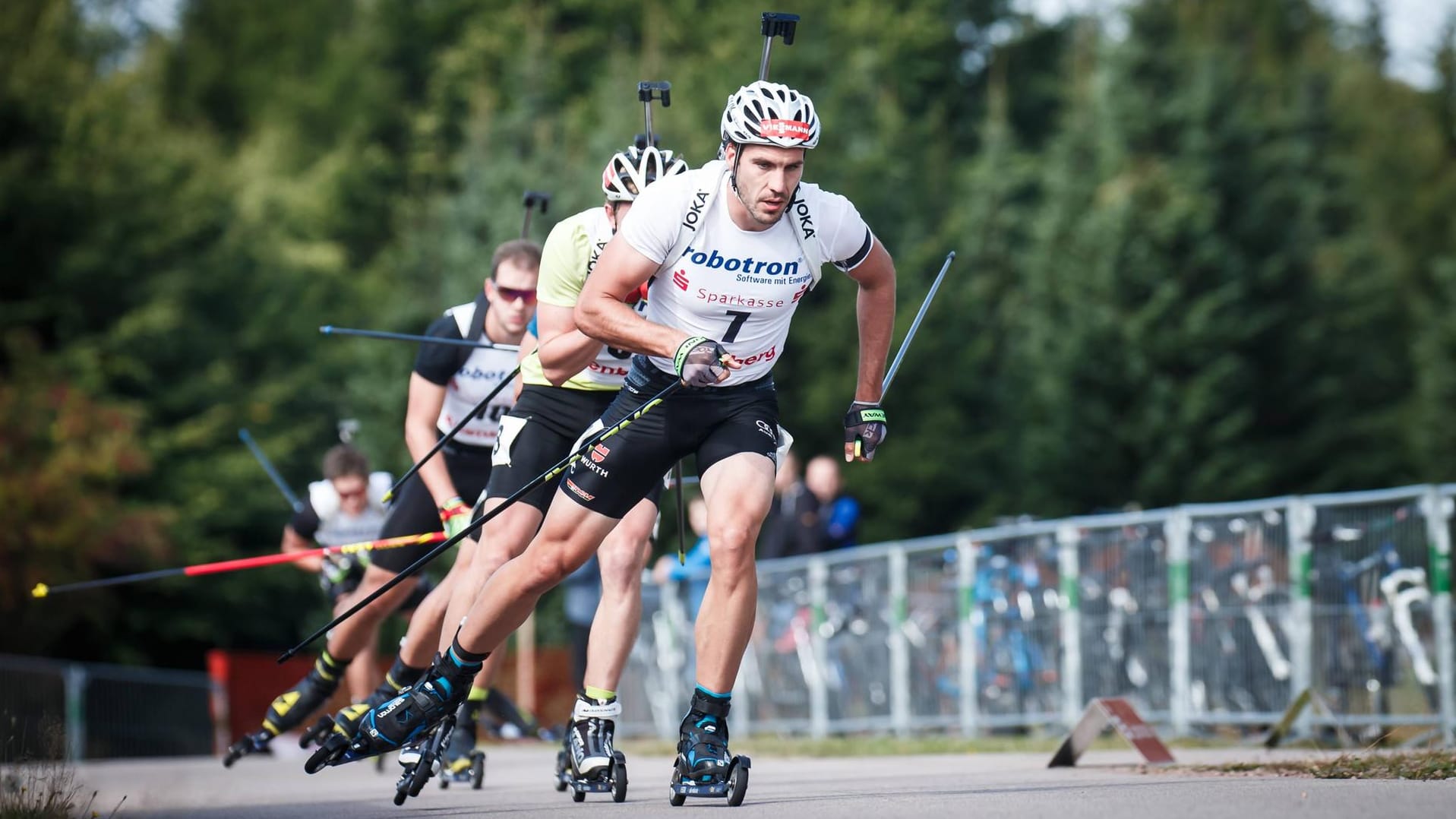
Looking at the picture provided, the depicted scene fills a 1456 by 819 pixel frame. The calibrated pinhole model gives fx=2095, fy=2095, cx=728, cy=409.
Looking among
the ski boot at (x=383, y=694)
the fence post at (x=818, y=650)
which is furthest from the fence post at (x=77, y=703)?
the ski boot at (x=383, y=694)

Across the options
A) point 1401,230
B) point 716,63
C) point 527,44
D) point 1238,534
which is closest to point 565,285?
point 1238,534

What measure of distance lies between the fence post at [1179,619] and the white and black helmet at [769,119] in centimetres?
770

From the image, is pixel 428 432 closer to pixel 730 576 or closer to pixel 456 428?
pixel 456 428

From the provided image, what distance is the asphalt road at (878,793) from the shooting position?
6.60 metres

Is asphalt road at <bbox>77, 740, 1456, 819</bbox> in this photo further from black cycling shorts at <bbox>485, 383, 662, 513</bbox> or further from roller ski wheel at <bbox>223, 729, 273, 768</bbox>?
black cycling shorts at <bbox>485, 383, 662, 513</bbox>

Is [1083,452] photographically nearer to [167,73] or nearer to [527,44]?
[527,44]

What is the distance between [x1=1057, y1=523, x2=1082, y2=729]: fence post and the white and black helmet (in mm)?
8501

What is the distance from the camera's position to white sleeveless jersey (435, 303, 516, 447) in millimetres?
10758

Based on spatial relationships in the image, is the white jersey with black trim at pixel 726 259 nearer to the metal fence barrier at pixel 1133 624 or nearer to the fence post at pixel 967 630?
the metal fence barrier at pixel 1133 624

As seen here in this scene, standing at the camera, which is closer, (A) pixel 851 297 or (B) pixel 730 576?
(B) pixel 730 576

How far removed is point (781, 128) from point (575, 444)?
2202mm

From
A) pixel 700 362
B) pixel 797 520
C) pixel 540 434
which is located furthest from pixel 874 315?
pixel 797 520

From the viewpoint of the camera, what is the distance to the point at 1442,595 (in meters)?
12.5

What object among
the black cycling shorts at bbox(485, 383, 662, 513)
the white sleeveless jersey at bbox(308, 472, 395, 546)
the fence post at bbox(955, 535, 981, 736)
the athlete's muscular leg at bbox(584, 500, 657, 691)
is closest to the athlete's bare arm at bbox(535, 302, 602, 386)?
the black cycling shorts at bbox(485, 383, 662, 513)
